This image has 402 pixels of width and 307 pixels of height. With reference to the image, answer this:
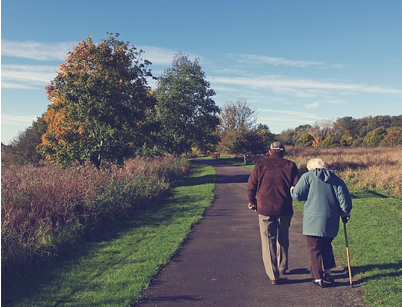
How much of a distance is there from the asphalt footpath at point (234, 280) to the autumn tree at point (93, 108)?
1178 cm

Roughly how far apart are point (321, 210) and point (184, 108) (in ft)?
104

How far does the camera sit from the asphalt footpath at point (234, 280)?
4.95 m

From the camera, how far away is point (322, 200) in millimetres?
5465

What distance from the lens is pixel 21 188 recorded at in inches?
363

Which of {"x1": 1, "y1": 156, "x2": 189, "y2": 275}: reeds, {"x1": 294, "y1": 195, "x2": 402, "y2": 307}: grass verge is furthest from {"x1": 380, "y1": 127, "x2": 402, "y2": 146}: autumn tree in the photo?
{"x1": 1, "y1": 156, "x2": 189, "y2": 275}: reeds

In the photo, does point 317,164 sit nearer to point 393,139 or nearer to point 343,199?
point 343,199

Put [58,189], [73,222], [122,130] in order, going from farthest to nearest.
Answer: [122,130] → [58,189] → [73,222]

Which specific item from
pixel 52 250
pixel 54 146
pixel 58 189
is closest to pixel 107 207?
pixel 58 189

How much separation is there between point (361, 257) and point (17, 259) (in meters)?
5.98

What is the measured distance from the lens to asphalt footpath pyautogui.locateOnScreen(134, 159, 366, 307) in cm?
495

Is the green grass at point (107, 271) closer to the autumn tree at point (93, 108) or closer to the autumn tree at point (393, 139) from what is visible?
the autumn tree at point (93, 108)

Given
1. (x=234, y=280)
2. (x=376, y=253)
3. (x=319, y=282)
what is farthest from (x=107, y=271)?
(x=376, y=253)

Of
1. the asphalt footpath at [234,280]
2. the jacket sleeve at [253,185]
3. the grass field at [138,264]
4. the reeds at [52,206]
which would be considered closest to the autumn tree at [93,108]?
the reeds at [52,206]

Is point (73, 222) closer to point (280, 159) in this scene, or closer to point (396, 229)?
point (280, 159)
